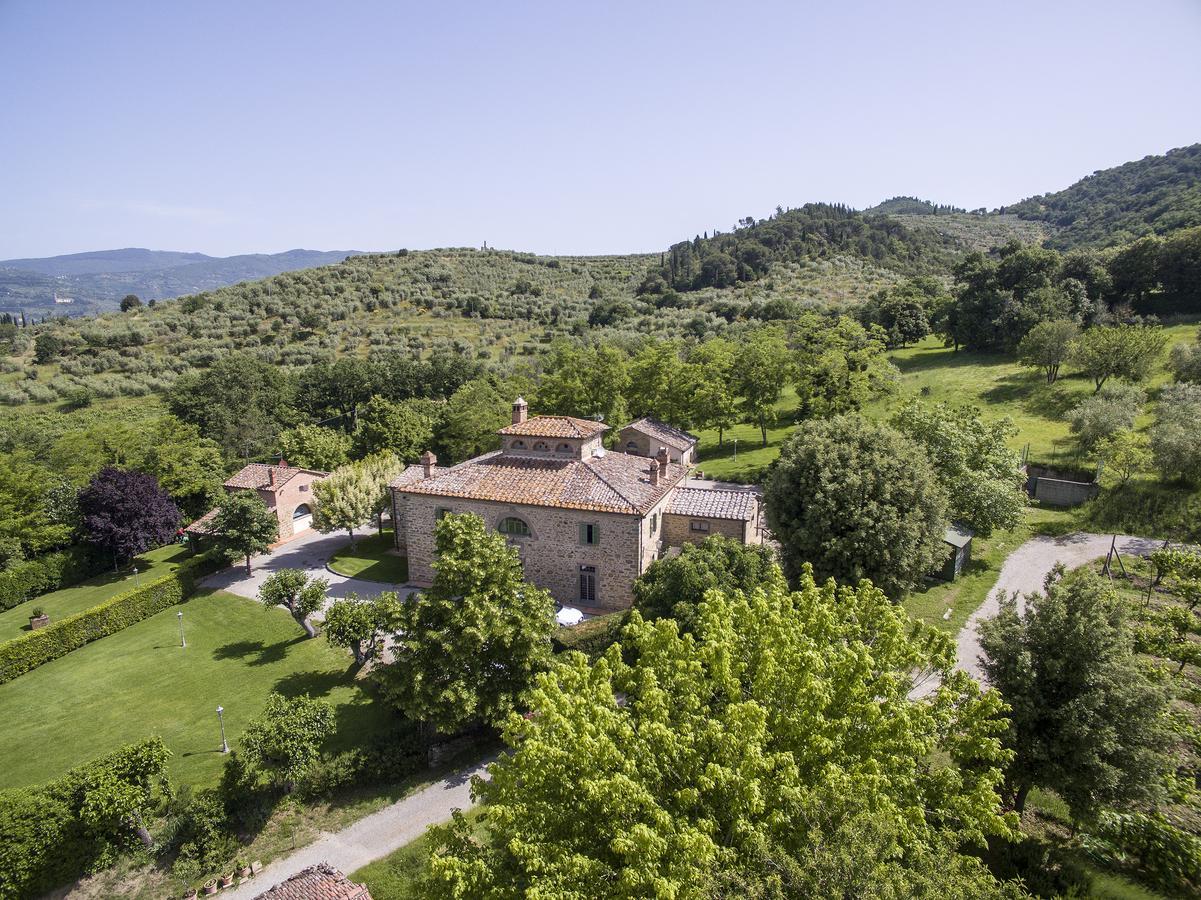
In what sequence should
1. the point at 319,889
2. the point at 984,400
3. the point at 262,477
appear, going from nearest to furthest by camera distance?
the point at 319,889 → the point at 262,477 → the point at 984,400

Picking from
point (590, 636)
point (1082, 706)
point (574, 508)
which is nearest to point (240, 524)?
point (574, 508)

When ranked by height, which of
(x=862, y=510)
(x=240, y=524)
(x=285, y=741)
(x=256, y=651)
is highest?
(x=862, y=510)

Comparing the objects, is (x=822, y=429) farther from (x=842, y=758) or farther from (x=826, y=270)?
(x=826, y=270)

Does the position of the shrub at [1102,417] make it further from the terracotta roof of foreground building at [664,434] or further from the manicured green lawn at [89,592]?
the manicured green lawn at [89,592]

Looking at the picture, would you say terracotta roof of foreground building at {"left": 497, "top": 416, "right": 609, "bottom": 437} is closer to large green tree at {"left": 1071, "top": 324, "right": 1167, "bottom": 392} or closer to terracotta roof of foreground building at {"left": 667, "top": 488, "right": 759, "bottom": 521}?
terracotta roof of foreground building at {"left": 667, "top": 488, "right": 759, "bottom": 521}

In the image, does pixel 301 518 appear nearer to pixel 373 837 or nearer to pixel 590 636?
pixel 590 636

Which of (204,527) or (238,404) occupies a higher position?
(238,404)
